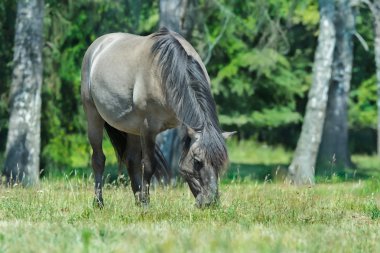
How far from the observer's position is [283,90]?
37594 millimetres

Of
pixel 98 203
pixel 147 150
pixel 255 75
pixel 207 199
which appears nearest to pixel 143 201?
pixel 98 203

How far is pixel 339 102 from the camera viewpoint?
29.7 metres

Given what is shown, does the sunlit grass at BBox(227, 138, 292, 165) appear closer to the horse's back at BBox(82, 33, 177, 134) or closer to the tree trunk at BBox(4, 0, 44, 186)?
the tree trunk at BBox(4, 0, 44, 186)

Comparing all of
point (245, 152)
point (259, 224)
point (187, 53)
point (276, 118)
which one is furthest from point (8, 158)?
point (245, 152)

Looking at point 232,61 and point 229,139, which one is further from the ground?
point 232,61

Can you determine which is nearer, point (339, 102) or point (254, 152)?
point (339, 102)

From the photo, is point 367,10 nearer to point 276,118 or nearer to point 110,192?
point 276,118

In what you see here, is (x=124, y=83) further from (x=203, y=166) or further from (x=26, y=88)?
(x=26, y=88)

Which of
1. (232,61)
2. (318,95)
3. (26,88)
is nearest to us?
(26,88)

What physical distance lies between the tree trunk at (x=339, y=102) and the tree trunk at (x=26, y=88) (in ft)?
34.2

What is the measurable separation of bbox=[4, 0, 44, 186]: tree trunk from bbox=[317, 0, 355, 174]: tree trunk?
1041 cm

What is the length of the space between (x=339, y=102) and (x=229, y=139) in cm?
1146

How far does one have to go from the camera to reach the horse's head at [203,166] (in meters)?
10.3

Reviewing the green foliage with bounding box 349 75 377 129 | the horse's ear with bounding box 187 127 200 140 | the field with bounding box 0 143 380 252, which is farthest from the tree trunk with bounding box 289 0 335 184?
the green foliage with bounding box 349 75 377 129
